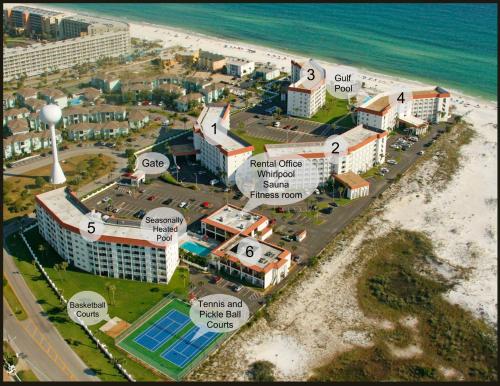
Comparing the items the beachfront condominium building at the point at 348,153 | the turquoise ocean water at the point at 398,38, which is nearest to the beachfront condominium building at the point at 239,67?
the turquoise ocean water at the point at 398,38

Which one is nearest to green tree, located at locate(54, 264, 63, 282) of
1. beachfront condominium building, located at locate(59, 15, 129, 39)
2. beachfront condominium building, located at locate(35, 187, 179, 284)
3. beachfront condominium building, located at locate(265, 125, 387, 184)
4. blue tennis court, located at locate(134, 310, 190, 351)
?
beachfront condominium building, located at locate(35, 187, 179, 284)

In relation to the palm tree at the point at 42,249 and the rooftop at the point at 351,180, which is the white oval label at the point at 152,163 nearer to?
the palm tree at the point at 42,249

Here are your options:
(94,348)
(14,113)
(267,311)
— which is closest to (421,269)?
(267,311)

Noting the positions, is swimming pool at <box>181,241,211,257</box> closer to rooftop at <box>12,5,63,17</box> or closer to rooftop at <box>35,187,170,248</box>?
rooftop at <box>35,187,170,248</box>

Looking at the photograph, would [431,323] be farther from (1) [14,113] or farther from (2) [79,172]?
(1) [14,113]

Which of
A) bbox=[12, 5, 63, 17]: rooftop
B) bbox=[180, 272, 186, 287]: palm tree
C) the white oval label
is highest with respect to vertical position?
bbox=[12, 5, 63, 17]: rooftop
